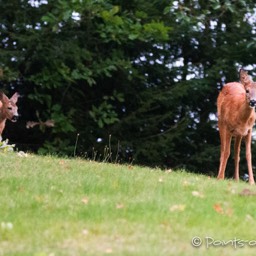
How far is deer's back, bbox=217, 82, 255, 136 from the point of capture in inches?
480

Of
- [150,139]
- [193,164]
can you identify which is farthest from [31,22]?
[193,164]

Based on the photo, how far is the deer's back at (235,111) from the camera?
1218cm

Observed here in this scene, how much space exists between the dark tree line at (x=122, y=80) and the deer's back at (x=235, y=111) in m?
4.05

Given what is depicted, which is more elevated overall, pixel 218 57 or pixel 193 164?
pixel 218 57

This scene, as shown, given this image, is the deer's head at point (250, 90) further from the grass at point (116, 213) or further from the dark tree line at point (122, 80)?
the dark tree line at point (122, 80)

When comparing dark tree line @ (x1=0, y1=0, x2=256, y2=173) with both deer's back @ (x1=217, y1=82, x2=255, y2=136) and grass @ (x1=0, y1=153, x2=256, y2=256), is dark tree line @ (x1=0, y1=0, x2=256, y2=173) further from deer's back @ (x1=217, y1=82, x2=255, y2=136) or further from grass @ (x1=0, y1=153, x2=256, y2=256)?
grass @ (x1=0, y1=153, x2=256, y2=256)

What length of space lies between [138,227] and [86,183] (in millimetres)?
1969

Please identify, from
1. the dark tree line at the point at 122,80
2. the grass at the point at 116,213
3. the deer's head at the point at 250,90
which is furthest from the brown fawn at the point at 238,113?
the dark tree line at the point at 122,80

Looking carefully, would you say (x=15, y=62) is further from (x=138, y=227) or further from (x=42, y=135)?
(x=138, y=227)

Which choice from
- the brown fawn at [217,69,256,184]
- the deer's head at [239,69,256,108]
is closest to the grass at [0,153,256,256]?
the deer's head at [239,69,256,108]

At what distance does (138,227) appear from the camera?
23.7 ft

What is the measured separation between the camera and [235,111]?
40.8 feet

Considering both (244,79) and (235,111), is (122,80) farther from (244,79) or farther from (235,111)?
(244,79)

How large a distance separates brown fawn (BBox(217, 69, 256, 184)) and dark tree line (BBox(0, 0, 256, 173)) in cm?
415
